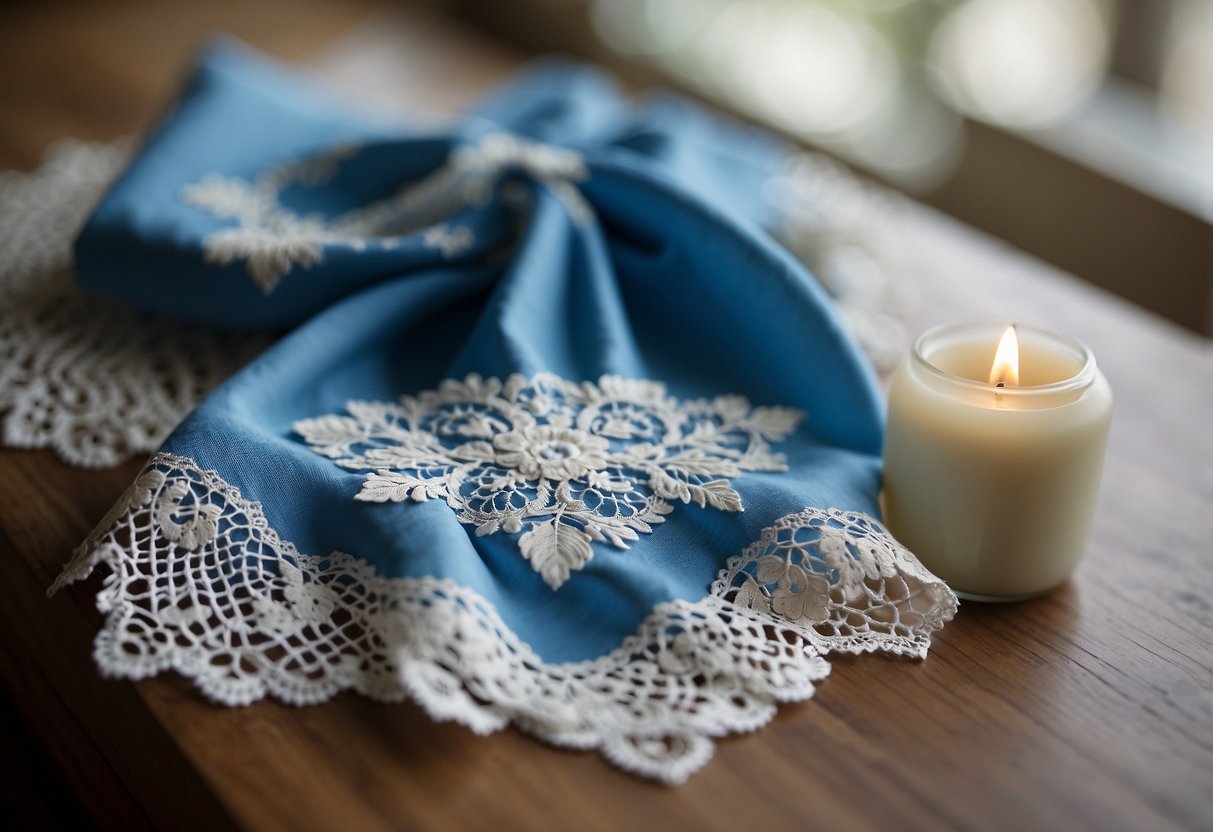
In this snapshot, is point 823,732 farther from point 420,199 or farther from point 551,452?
point 420,199

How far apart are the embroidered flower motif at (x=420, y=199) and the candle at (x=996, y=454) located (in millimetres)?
329

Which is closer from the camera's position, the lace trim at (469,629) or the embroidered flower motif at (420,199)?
the lace trim at (469,629)

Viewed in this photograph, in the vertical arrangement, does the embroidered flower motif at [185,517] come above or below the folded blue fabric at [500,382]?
below

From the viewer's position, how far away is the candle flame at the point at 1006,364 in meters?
0.58

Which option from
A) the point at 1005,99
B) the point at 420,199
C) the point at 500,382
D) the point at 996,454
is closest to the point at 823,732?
the point at 996,454

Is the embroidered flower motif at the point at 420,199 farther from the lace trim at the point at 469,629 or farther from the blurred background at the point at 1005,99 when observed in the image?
the blurred background at the point at 1005,99

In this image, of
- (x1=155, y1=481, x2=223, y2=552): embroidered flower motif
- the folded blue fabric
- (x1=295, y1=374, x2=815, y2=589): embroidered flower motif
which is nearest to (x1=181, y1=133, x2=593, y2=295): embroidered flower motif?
the folded blue fabric

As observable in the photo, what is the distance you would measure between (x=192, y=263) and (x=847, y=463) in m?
0.46

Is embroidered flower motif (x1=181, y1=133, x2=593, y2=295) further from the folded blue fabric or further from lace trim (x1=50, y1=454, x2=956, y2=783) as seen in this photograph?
lace trim (x1=50, y1=454, x2=956, y2=783)

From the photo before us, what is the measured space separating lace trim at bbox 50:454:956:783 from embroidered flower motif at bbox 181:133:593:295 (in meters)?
0.29

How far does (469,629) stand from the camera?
51cm

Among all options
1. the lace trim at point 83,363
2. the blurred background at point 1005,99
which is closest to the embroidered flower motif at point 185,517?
the lace trim at point 83,363

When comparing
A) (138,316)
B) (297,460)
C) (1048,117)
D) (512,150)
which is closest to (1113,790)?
(297,460)

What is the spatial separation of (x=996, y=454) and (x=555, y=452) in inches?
9.5
